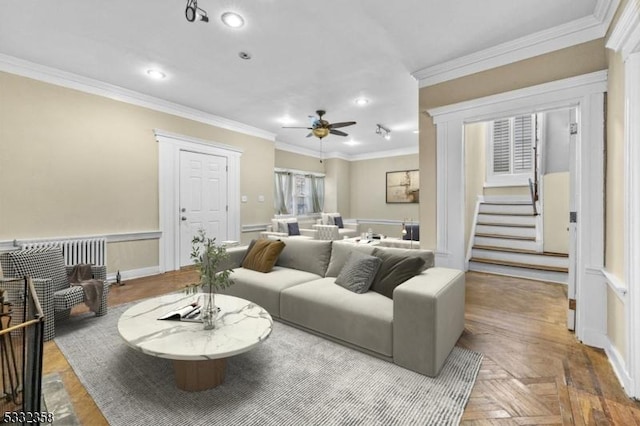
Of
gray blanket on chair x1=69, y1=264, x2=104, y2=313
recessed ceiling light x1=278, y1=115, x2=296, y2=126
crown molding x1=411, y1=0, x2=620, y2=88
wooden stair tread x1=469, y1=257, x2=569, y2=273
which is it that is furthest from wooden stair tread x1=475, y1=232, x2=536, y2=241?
gray blanket on chair x1=69, y1=264, x2=104, y2=313

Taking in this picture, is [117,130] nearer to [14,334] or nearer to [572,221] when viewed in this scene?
[14,334]

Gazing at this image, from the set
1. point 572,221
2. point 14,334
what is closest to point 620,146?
point 572,221

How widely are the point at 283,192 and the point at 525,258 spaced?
17.7 feet

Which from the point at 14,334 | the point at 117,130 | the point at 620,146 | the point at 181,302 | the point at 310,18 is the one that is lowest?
the point at 181,302

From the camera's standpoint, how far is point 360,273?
2.60 metres

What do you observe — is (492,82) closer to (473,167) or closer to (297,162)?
(473,167)

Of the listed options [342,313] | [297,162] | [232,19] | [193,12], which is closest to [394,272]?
[342,313]

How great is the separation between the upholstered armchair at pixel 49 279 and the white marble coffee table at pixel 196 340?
93 centimetres

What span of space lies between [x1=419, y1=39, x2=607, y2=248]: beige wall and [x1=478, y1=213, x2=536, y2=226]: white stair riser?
2910mm

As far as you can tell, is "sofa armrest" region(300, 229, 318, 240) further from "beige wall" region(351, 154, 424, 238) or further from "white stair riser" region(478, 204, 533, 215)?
"white stair riser" region(478, 204, 533, 215)

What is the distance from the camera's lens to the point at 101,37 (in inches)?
116

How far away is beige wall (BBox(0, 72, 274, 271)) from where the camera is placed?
3420mm

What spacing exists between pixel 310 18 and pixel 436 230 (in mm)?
2630

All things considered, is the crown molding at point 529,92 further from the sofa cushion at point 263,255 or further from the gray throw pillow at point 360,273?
the sofa cushion at point 263,255
